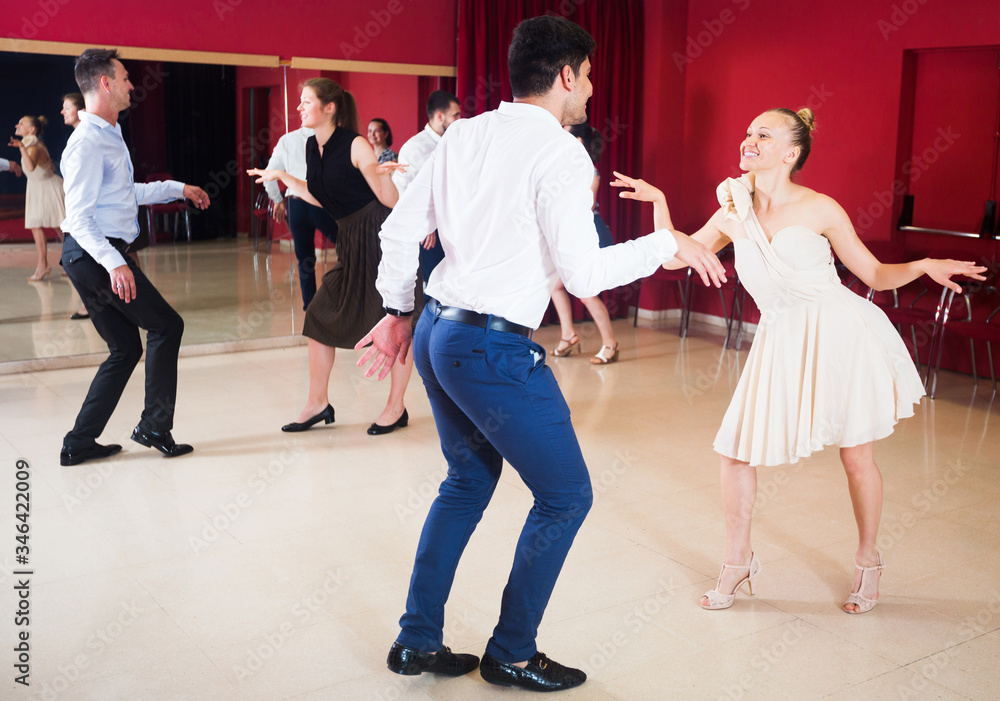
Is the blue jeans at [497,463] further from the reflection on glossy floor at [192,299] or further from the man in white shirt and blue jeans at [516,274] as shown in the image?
the reflection on glossy floor at [192,299]

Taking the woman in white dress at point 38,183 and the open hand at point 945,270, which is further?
the woman in white dress at point 38,183

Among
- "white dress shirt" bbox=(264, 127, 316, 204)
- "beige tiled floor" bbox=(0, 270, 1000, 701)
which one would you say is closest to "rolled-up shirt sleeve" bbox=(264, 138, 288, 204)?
"white dress shirt" bbox=(264, 127, 316, 204)

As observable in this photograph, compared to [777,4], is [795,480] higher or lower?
lower

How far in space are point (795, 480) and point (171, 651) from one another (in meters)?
2.62

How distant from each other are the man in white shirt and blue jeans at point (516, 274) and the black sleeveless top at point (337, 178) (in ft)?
7.24

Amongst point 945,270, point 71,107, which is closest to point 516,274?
point 945,270

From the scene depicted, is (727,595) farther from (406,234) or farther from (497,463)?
(406,234)

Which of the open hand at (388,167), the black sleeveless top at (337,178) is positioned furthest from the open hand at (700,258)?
the black sleeveless top at (337,178)

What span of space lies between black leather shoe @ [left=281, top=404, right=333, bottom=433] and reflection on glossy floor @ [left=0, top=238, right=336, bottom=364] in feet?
6.77

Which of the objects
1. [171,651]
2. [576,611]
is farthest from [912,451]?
[171,651]

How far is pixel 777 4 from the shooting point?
23.2ft

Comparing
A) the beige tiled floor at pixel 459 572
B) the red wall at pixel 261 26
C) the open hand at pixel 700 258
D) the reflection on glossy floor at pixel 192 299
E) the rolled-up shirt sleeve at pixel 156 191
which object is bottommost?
Result: the beige tiled floor at pixel 459 572

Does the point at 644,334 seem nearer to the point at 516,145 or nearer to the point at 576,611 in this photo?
the point at 576,611

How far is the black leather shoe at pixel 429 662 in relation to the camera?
7.89 feet
